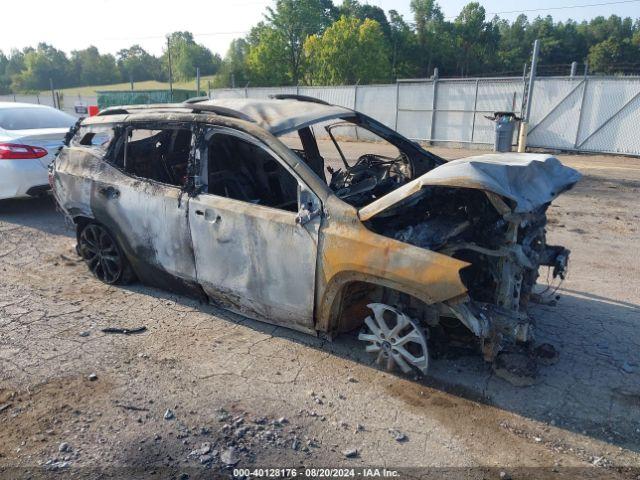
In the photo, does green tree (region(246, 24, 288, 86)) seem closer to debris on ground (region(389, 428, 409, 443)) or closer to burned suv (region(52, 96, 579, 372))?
burned suv (region(52, 96, 579, 372))

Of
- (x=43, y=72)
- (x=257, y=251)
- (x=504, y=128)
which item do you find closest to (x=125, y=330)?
(x=257, y=251)

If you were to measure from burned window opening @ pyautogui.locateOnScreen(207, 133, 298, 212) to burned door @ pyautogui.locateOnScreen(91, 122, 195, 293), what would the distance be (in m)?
0.44

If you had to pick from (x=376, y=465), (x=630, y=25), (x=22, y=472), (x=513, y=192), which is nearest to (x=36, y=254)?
(x=22, y=472)

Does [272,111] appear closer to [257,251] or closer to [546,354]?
[257,251]

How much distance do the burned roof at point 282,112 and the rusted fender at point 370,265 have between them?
2.83 ft

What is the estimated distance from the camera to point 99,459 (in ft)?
8.81

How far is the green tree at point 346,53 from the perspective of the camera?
141 ft

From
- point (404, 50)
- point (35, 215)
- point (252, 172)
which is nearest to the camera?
point (252, 172)

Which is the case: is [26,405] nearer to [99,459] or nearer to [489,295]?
[99,459]

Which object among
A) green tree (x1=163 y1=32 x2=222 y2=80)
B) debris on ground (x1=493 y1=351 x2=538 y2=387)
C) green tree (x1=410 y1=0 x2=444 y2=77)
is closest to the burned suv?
debris on ground (x1=493 y1=351 x2=538 y2=387)

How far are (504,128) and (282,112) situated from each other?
40.6 ft

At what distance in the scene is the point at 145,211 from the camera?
14.0 ft

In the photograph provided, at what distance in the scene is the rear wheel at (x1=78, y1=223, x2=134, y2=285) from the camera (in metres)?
4.81

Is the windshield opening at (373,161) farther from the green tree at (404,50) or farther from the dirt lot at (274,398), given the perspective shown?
the green tree at (404,50)
